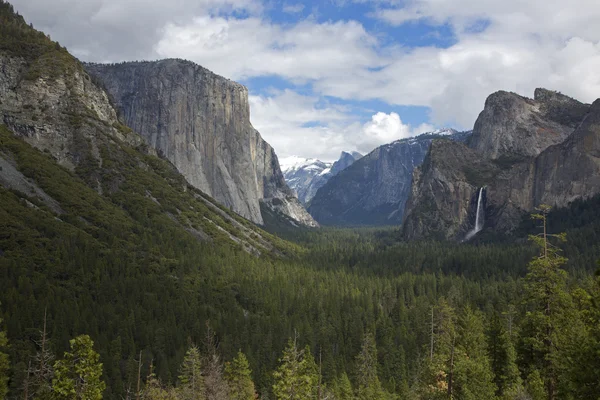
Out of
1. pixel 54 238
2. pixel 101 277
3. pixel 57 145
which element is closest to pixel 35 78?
pixel 57 145

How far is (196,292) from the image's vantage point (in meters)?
113

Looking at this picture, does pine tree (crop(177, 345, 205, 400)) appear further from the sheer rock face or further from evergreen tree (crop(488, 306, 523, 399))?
the sheer rock face

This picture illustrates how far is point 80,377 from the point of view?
38406 millimetres

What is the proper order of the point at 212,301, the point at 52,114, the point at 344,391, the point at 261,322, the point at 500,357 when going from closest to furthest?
the point at 500,357
the point at 344,391
the point at 261,322
the point at 212,301
the point at 52,114

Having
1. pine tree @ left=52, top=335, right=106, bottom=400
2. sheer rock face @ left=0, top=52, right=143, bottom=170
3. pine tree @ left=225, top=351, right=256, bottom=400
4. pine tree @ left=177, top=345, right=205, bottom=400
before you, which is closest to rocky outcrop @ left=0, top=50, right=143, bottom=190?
sheer rock face @ left=0, top=52, right=143, bottom=170

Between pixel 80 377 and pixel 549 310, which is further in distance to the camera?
pixel 80 377

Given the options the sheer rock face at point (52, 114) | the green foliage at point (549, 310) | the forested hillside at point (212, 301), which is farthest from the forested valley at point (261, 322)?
the sheer rock face at point (52, 114)

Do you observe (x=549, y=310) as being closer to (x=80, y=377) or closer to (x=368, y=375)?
(x=80, y=377)

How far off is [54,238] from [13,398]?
61.9 meters

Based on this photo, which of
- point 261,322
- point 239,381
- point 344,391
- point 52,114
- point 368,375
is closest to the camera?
point 239,381

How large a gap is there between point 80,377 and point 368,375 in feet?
149

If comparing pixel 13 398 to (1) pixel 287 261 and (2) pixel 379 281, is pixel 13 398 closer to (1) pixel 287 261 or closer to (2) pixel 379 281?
(2) pixel 379 281

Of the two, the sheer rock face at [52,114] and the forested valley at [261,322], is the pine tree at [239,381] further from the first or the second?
the sheer rock face at [52,114]

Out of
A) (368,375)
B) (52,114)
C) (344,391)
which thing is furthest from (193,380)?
(52,114)
